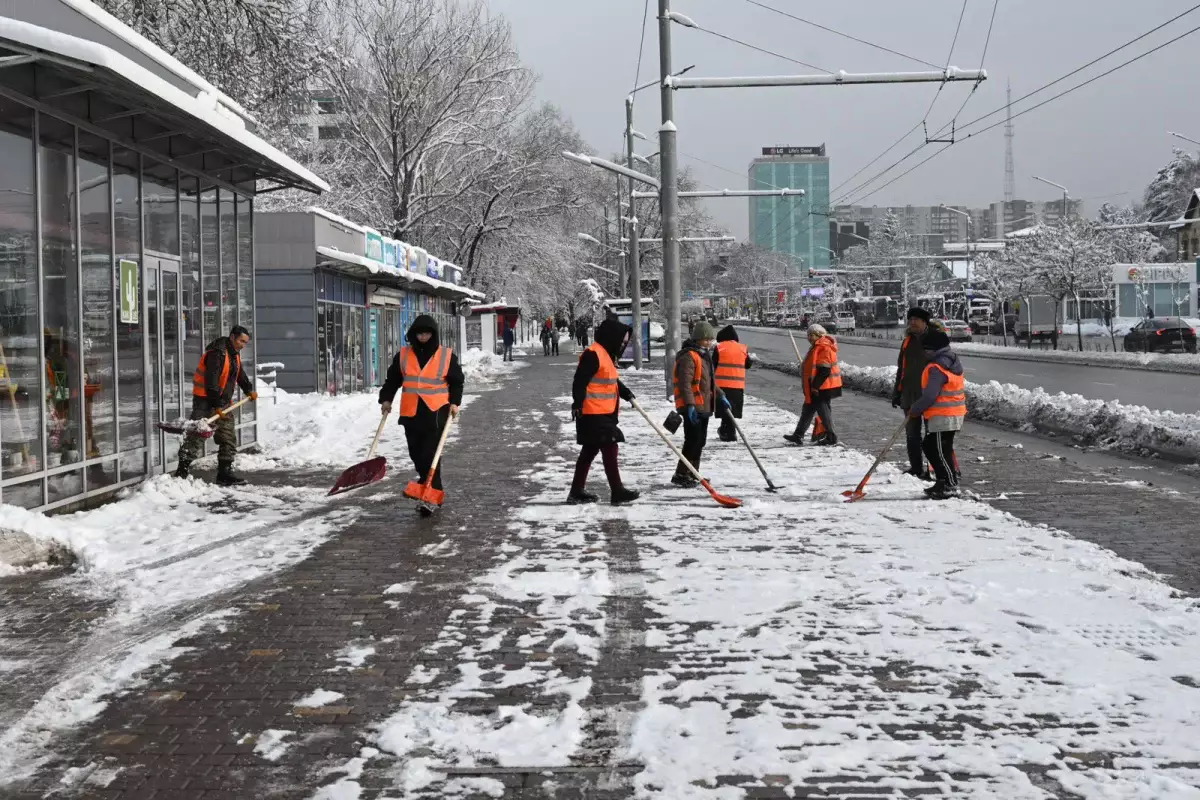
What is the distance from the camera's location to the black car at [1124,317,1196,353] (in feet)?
151

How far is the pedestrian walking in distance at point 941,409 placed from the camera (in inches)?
430

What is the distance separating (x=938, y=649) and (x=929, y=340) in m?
5.77

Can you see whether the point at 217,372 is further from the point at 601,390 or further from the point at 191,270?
the point at 601,390

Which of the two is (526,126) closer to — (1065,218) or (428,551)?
(1065,218)

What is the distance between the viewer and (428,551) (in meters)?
8.78

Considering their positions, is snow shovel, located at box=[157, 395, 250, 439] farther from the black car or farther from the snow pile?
the black car

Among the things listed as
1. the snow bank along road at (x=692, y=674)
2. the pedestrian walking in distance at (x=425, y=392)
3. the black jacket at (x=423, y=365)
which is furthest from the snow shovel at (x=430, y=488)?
the snow bank along road at (x=692, y=674)

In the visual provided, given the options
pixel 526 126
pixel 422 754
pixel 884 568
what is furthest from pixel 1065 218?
pixel 422 754

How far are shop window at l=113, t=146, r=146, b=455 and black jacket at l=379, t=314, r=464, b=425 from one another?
2934mm

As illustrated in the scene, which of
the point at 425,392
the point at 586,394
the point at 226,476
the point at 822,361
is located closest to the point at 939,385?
the point at 586,394

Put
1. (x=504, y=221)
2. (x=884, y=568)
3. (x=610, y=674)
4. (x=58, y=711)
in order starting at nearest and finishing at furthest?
(x=58, y=711) → (x=610, y=674) → (x=884, y=568) → (x=504, y=221)

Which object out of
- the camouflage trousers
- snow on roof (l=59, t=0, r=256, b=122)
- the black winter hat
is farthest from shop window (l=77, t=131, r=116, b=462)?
the black winter hat

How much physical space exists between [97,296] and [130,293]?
0.85 meters

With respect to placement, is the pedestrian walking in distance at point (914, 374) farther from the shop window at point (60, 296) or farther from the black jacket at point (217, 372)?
the shop window at point (60, 296)
